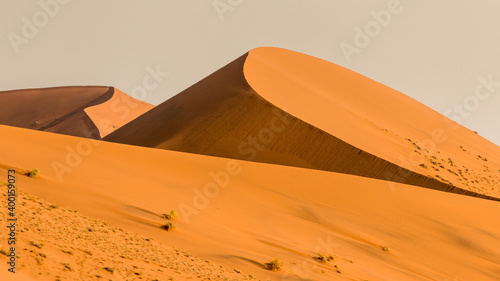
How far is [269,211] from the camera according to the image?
13688 millimetres

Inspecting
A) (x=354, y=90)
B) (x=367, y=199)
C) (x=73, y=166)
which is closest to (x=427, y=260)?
(x=367, y=199)

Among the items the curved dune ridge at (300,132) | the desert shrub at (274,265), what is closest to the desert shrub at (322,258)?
the desert shrub at (274,265)

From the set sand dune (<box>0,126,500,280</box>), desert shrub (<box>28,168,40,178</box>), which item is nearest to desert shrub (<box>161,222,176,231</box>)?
sand dune (<box>0,126,500,280</box>)

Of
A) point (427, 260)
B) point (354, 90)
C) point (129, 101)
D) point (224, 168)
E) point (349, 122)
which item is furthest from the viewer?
point (129, 101)

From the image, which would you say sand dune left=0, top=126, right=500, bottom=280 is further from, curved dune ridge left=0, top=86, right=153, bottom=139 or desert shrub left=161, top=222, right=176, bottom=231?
curved dune ridge left=0, top=86, right=153, bottom=139

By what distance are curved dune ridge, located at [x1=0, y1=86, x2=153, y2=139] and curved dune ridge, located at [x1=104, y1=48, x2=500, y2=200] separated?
95.7ft

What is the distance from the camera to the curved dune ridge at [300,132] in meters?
21.7

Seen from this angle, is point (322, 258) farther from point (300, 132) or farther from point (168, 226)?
point (300, 132)

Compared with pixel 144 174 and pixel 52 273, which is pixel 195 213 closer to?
pixel 144 174

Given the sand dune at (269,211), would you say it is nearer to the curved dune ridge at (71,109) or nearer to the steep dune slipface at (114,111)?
the steep dune slipface at (114,111)

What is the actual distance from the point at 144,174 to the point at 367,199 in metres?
7.11

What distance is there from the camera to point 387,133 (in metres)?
27.7

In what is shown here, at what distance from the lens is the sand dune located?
34.0ft

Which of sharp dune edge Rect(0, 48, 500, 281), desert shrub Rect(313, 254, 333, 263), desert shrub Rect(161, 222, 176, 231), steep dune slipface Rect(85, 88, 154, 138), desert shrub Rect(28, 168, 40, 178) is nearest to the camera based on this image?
sharp dune edge Rect(0, 48, 500, 281)
